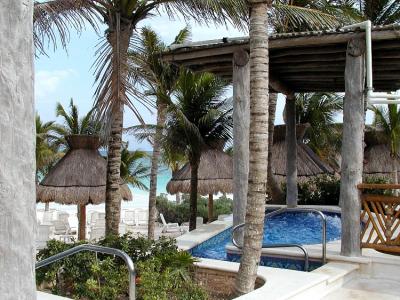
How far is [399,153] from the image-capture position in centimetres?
1959

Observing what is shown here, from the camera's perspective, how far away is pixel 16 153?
179 centimetres

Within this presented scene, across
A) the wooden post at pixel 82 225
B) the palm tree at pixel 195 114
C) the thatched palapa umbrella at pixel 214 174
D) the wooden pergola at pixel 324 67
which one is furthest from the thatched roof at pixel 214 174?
the wooden pergola at pixel 324 67

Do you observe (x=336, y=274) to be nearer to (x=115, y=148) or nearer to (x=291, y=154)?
(x=115, y=148)

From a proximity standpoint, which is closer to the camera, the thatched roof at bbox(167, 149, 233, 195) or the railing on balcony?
the railing on balcony

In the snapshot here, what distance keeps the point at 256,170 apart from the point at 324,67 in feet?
16.9

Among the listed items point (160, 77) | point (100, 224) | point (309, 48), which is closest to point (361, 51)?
point (309, 48)

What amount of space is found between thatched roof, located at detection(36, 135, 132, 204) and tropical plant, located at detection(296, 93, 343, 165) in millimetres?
7914

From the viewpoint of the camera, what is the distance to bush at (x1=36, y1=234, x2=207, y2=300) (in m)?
5.25

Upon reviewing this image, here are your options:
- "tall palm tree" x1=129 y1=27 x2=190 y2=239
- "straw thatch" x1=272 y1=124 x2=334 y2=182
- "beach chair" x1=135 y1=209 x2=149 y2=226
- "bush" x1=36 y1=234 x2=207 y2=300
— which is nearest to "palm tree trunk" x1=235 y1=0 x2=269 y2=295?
"bush" x1=36 y1=234 x2=207 y2=300

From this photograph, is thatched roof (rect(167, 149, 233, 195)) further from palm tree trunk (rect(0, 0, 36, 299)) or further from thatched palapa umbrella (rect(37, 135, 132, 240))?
palm tree trunk (rect(0, 0, 36, 299))

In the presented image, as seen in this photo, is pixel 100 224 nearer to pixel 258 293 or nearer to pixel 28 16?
pixel 258 293

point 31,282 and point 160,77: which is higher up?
point 160,77

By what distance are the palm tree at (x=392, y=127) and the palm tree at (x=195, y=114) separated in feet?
27.5

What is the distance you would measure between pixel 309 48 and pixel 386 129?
13043 mm
